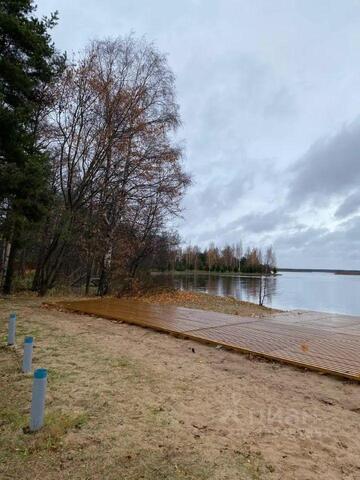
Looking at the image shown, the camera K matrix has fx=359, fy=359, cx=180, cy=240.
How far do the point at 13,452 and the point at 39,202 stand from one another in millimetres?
7352

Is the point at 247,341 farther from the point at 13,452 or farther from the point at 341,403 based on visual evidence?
the point at 13,452

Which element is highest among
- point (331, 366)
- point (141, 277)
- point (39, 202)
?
point (39, 202)

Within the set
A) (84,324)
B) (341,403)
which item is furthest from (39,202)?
(341,403)

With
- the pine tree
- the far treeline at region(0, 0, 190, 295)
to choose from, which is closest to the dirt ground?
the pine tree

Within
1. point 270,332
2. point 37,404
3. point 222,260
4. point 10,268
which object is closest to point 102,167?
point 10,268

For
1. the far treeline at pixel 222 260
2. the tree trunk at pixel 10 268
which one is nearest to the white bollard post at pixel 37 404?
the tree trunk at pixel 10 268

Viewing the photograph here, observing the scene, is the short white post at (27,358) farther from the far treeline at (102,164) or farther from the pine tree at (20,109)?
the far treeline at (102,164)

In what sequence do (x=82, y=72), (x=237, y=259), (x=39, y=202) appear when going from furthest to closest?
(x=237, y=259)
(x=82, y=72)
(x=39, y=202)

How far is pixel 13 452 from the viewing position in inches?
98.8

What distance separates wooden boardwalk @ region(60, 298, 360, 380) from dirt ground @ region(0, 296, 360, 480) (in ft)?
1.15

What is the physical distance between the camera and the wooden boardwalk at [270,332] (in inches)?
198

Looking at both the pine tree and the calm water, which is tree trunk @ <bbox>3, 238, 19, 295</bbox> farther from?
the calm water

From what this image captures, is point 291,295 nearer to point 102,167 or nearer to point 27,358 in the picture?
point 102,167

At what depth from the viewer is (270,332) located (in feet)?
22.5
